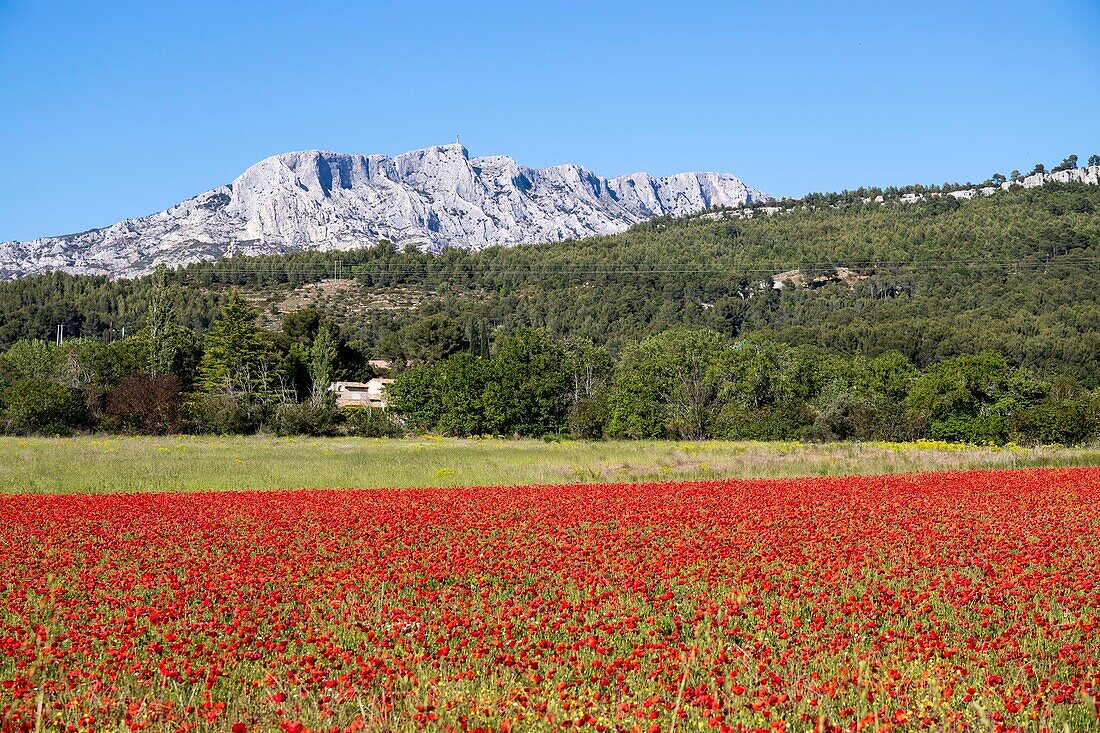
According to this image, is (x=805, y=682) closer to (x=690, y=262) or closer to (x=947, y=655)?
(x=947, y=655)

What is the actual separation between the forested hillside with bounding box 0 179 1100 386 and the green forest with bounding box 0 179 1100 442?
17.3 inches

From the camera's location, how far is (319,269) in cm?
17850

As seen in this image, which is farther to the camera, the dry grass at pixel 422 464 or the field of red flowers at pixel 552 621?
the dry grass at pixel 422 464

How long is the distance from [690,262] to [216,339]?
8816 cm

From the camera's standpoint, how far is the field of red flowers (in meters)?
6.84

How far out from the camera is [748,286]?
13875 cm

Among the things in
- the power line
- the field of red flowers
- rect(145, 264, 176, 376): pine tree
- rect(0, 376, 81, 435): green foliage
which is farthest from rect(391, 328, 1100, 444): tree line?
the power line

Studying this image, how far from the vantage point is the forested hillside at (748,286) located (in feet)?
323

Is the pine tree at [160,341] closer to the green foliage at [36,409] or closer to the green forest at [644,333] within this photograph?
the green forest at [644,333]

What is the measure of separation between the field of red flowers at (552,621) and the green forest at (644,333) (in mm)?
42737

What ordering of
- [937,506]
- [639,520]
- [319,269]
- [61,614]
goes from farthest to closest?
1. [319,269]
2. [937,506]
3. [639,520]
4. [61,614]

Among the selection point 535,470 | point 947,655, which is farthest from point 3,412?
point 947,655

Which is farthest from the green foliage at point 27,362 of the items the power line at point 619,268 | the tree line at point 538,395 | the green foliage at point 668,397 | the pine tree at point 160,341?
the power line at point 619,268

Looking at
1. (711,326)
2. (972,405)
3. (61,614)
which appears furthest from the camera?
(711,326)
